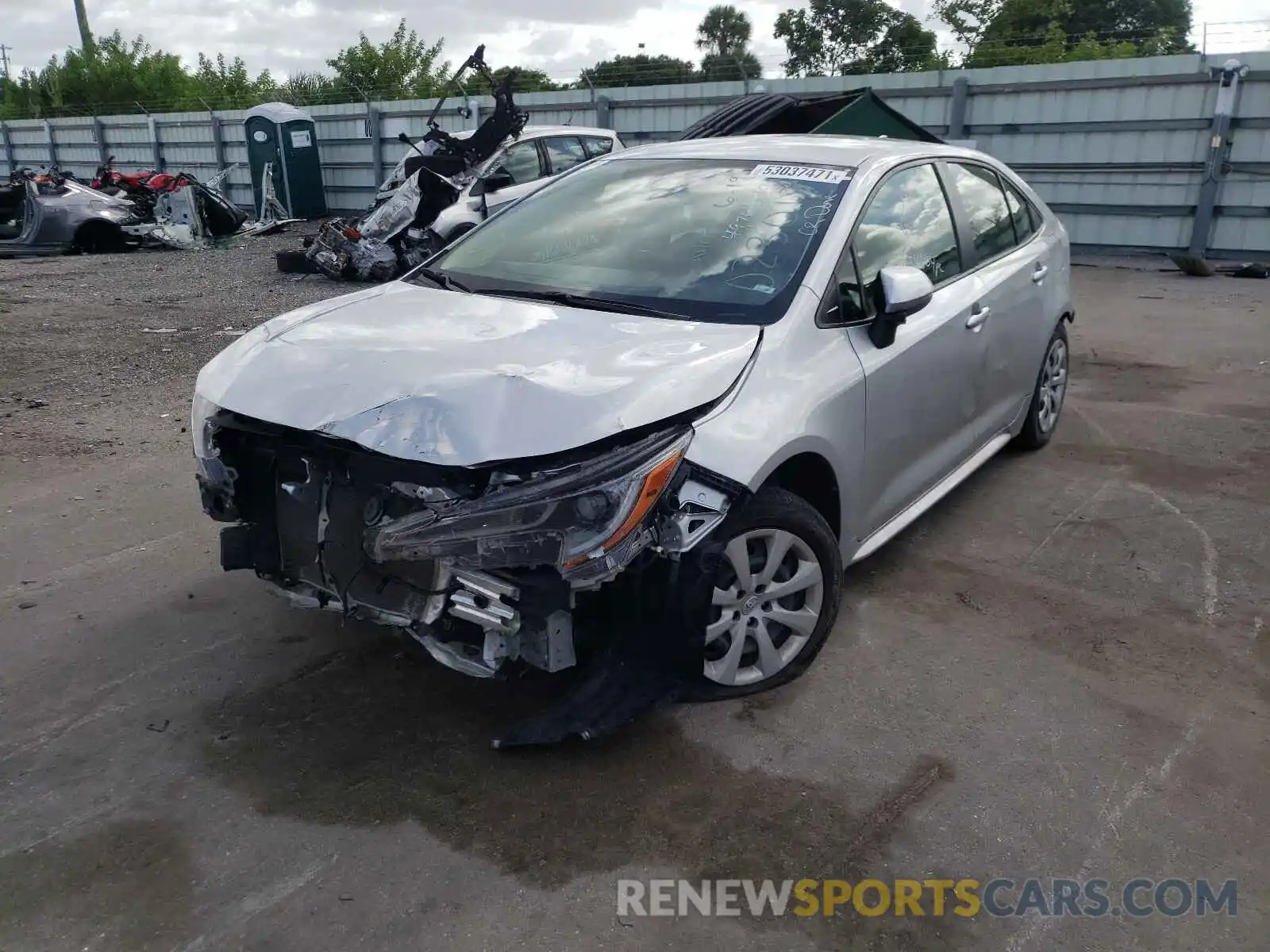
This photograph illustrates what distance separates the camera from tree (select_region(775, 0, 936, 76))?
1676 inches

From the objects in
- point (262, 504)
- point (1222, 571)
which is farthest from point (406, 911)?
point (1222, 571)

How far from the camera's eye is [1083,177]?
42.5 ft

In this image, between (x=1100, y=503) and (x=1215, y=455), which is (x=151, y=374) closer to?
(x=1100, y=503)

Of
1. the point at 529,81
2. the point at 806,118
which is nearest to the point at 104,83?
the point at 529,81

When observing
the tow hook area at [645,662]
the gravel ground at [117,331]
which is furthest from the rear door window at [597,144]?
the tow hook area at [645,662]

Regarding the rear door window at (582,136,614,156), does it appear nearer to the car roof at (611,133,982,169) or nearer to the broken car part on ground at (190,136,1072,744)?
the car roof at (611,133,982,169)

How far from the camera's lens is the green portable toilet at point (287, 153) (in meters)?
18.8

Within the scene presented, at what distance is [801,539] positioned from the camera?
3.14 metres

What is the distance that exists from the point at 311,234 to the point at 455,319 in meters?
15.0

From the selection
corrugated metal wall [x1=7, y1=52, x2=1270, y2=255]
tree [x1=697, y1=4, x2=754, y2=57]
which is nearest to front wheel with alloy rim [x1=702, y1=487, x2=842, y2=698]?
corrugated metal wall [x1=7, y1=52, x2=1270, y2=255]

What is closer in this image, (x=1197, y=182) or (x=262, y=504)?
(x=262, y=504)

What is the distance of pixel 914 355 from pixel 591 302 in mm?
1227

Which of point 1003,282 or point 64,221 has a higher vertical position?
point 1003,282

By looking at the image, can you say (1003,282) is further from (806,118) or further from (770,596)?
(806,118)
